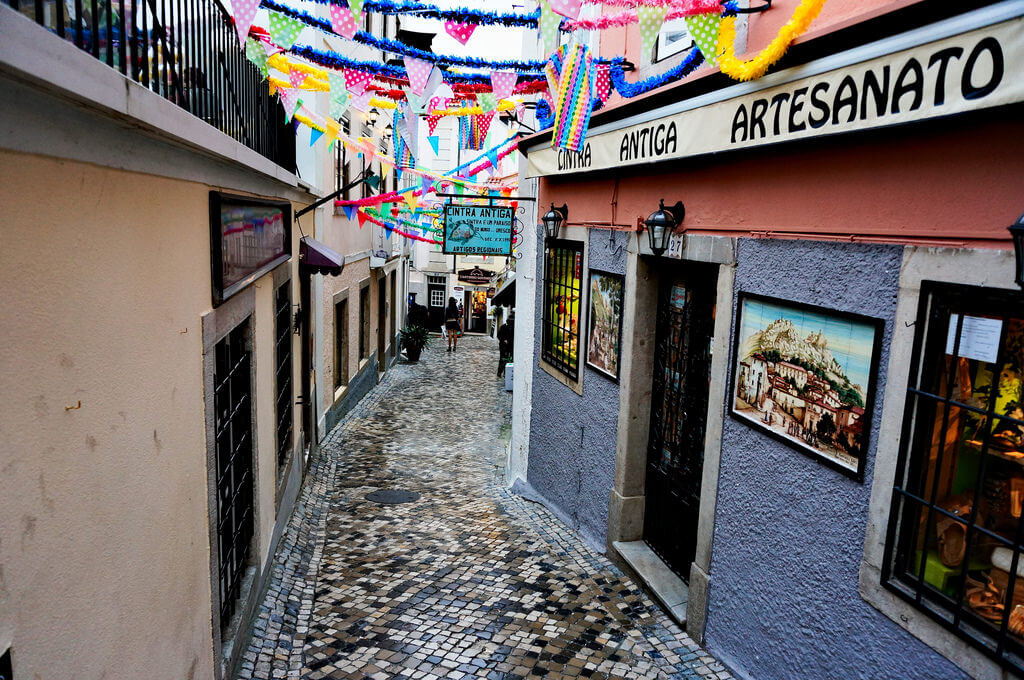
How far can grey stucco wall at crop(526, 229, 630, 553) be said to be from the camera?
7221mm

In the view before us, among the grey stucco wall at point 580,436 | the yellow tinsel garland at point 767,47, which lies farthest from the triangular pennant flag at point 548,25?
the grey stucco wall at point 580,436

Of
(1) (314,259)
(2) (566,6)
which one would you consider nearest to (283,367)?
(1) (314,259)

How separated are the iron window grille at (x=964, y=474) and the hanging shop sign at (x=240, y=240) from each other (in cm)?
371

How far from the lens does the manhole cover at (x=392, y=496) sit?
9114 mm

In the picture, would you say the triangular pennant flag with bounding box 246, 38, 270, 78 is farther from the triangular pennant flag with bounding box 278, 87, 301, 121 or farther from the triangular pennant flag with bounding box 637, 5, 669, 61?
the triangular pennant flag with bounding box 637, 5, 669, 61

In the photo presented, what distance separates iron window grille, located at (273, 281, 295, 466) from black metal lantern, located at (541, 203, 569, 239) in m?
3.08

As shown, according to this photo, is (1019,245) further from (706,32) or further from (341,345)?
(341,345)

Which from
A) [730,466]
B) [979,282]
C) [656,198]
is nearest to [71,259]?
[979,282]

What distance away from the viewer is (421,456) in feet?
37.8

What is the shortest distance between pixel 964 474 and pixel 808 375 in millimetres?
1079

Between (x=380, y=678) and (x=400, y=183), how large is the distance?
71.9 ft

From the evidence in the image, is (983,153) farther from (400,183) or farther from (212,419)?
(400,183)

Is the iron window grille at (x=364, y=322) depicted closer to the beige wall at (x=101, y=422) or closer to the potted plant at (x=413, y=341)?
the potted plant at (x=413, y=341)

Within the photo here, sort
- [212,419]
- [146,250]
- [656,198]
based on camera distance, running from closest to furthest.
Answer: [146,250] → [212,419] → [656,198]
